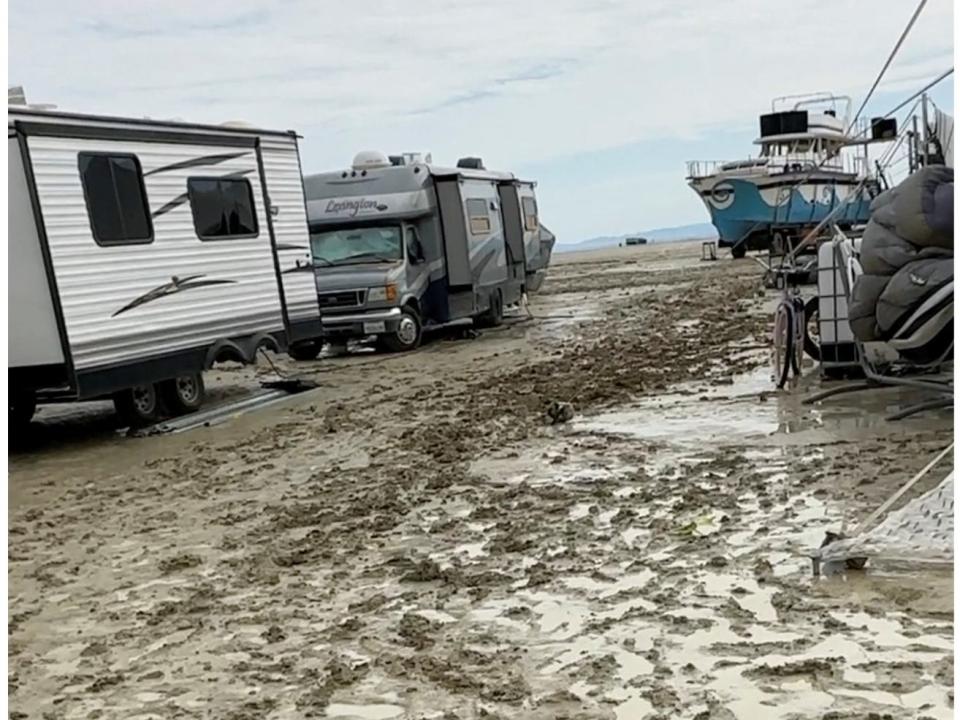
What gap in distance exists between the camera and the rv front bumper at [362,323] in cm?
1620

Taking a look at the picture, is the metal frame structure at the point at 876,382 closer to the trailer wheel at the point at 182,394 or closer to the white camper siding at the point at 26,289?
the trailer wheel at the point at 182,394

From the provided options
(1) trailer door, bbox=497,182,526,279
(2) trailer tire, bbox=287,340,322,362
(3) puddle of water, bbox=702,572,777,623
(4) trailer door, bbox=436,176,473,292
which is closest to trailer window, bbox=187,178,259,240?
(2) trailer tire, bbox=287,340,322,362

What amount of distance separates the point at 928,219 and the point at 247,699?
6.00 m

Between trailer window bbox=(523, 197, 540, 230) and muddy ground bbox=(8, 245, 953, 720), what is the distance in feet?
37.7

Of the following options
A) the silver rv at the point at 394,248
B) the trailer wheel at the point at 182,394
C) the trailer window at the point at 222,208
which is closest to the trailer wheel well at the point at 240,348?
the trailer wheel at the point at 182,394

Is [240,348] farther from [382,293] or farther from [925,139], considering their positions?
[925,139]

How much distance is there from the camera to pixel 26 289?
364 inches

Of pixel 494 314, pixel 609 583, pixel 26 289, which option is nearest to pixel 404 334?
pixel 494 314

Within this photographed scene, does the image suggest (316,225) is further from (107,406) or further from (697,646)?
(697,646)

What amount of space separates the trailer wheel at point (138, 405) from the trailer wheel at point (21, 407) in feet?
2.55

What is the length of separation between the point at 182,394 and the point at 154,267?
1.55 meters

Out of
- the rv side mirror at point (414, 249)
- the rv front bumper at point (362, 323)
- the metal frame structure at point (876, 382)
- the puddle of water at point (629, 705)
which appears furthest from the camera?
the rv side mirror at point (414, 249)

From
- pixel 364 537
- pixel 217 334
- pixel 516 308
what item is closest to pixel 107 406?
pixel 217 334

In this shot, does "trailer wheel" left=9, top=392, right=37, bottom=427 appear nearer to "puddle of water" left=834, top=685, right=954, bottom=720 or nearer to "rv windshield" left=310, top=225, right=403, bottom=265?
"rv windshield" left=310, top=225, right=403, bottom=265
